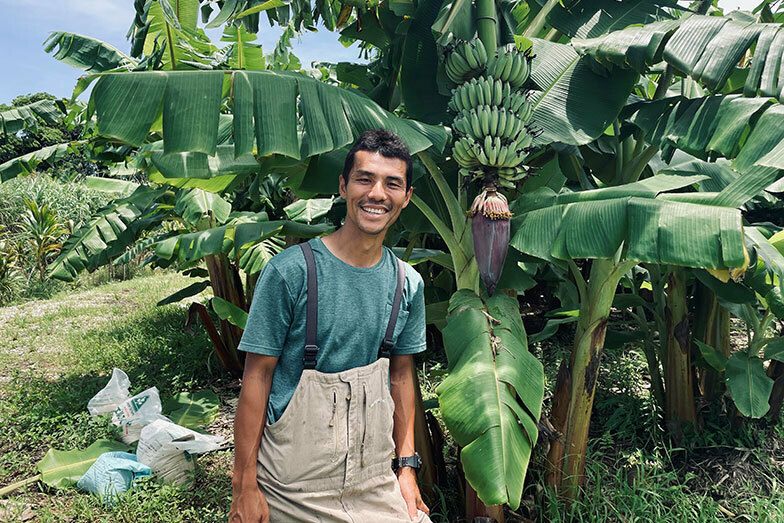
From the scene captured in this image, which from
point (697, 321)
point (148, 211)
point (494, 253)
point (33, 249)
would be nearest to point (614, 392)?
point (697, 321)

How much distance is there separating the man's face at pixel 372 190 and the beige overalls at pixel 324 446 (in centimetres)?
18

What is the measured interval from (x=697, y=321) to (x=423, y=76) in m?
2.53

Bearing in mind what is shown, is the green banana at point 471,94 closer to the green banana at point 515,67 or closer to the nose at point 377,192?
the green banana at point 515,67

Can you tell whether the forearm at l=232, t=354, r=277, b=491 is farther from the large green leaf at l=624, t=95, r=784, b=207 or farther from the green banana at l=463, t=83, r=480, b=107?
the large green leaf at l=624, t=95, r=784, b=207

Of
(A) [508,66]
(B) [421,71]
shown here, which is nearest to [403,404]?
(A) [508,66]

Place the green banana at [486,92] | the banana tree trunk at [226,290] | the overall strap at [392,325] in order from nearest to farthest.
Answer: the overall strap at [392,325]
the green banana at [486,92]
the banana tree trunk at [226,290]

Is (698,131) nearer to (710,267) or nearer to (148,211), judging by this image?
(710,267)

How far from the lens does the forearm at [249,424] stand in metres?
1.37

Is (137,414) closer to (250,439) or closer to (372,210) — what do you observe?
(250,439)

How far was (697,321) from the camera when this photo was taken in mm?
3615

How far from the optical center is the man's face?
142 centimetres

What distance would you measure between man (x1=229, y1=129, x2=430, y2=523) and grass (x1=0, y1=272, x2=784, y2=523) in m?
1.32

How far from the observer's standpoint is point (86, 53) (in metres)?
4.24

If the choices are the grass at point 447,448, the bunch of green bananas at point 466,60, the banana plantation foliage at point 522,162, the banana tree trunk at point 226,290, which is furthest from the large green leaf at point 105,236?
the bunch of green bananas at point 466,60
